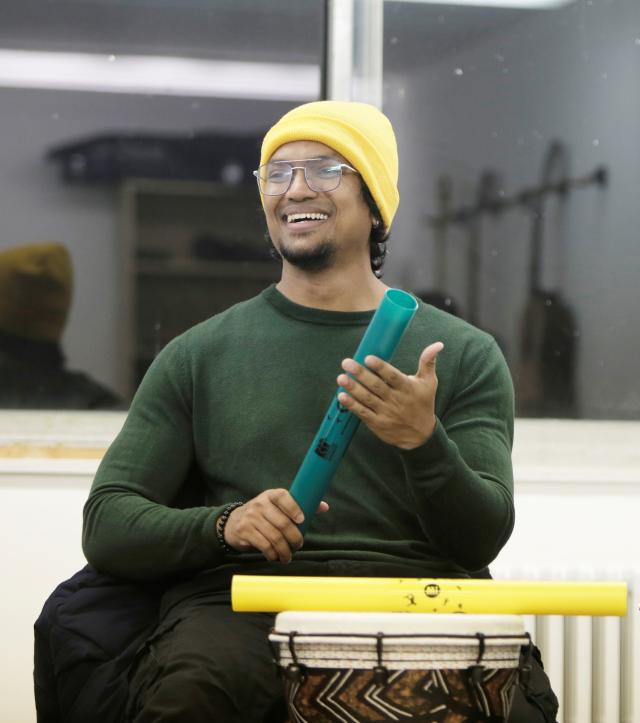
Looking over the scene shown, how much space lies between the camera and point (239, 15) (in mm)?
3084

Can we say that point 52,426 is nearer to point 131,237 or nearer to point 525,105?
point 131,237

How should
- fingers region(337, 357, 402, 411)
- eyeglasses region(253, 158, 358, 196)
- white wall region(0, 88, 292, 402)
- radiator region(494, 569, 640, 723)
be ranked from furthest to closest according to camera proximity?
1. white wall region(0, 88, 292, 402)
2. radiator region(494, 569, 640, 723)
3. eyeglasses region(253, 158, 358, 196)
4. fingers region(337, 357, 402, 411)

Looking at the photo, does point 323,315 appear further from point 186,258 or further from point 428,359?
point 186,258

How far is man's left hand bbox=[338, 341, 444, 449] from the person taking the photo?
64.9 inches

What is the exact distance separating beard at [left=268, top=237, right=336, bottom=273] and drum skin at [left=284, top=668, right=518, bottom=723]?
80 cm

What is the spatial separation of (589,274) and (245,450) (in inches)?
54.2

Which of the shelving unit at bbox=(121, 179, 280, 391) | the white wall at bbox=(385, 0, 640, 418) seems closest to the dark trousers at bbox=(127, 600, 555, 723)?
the shelving unit at bbox=(121, 179, 280, 391)

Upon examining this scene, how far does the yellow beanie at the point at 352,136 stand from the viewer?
2.13 meters

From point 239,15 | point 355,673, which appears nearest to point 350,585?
point 355,673

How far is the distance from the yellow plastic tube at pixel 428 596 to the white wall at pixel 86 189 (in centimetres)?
Result: 168

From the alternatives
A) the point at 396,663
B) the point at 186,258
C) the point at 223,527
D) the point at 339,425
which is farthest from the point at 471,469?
the point at 186,258

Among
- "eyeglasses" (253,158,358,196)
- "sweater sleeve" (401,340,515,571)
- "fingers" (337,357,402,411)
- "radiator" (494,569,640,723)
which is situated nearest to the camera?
"fingers" (337,357,402,411)

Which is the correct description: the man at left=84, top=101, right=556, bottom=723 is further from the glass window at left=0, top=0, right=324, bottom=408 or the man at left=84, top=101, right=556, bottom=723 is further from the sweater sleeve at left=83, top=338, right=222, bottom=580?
the glass window at left=0, top=0, right=324, bottom=408

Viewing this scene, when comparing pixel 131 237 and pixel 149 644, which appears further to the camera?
pixel 131 237
